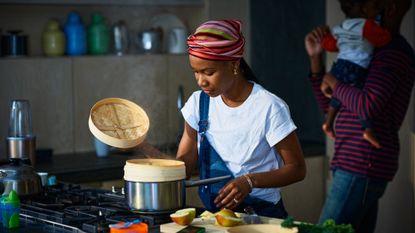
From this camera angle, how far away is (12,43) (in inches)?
197

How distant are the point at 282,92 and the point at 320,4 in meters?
0.68

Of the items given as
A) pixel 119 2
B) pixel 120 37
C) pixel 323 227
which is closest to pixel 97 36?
pixel 120 37

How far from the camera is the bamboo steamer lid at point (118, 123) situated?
2945 mm

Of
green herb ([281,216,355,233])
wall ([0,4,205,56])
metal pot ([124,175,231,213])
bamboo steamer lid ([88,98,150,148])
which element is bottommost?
green herb ([281,216,355,233])

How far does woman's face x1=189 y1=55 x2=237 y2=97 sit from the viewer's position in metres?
3.06

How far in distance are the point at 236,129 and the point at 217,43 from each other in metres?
0.36

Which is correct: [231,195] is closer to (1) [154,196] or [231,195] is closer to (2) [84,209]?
(1) [154,196]

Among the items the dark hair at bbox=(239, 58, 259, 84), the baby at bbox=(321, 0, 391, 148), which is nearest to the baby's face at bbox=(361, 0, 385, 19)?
the baby at bbox=(321, 0, 391, 148)

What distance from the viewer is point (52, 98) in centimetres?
520

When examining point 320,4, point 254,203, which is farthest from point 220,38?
point 320,4

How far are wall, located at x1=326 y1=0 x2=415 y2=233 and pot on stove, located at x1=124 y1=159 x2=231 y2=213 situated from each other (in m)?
2.77

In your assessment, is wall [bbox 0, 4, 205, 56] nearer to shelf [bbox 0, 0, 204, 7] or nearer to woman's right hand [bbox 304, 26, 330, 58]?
shelf [bbox 0, 0, 204, 7]

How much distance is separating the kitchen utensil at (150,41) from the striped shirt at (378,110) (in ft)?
5.41

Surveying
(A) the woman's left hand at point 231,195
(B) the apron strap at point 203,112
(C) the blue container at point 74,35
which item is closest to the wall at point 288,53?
(C) the blue container at point 74,35
